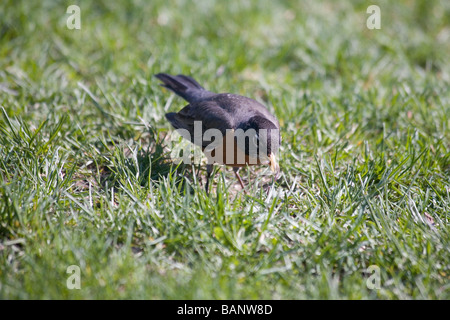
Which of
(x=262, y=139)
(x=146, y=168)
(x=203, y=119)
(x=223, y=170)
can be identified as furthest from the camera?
(x=223, y=170)

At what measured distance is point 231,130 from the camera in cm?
400

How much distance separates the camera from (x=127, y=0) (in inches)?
270

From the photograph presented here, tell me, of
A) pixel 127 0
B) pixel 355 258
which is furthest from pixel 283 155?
pixel 127 0

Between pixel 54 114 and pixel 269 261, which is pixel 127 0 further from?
pixel 269 261

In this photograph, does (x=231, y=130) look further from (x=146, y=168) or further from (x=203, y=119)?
(x=146, y=168)

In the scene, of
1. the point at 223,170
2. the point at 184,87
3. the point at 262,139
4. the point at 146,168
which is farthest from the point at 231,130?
the point at 184,87

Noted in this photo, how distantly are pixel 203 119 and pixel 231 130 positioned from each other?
0.36 m

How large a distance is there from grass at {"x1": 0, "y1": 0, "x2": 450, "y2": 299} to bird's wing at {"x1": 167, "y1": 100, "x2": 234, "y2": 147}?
0.31 metres

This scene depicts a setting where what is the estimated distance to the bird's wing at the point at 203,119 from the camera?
4074mm

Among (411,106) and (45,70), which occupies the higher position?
(45,70)

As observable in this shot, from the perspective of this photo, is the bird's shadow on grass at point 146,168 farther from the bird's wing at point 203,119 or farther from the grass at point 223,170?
the bird's wing at point 203,119

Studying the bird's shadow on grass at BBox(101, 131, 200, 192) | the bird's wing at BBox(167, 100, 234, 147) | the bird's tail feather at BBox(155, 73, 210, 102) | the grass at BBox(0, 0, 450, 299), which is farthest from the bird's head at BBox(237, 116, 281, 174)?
the bird's tail feather at BBox(155, 73, 210, 102)

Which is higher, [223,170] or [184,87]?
[184,87]
